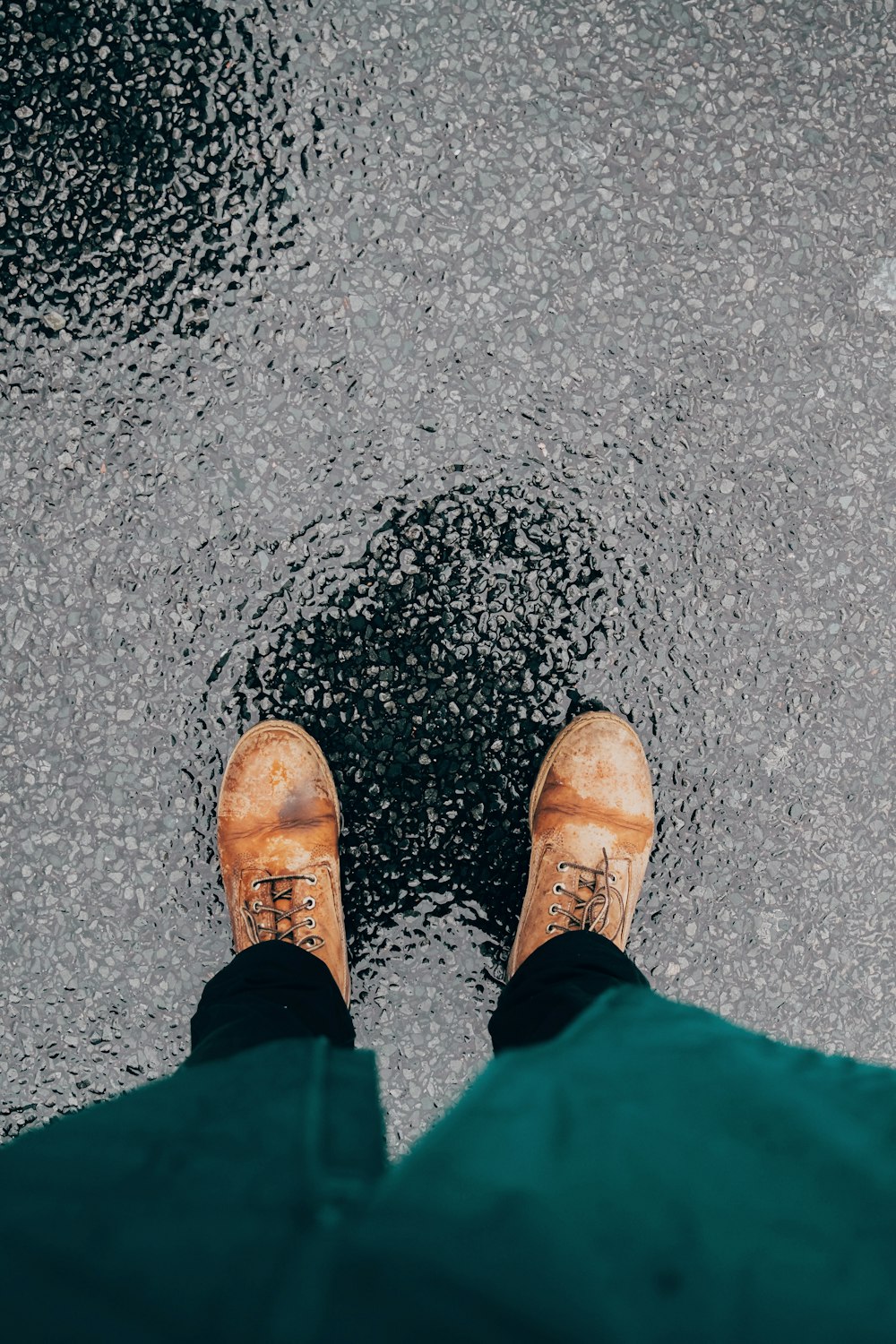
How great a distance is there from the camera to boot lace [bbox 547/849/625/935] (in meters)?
1.88

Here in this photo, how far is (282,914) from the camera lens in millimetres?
1872

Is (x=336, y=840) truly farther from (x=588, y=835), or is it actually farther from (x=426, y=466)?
(x=426, y=466)

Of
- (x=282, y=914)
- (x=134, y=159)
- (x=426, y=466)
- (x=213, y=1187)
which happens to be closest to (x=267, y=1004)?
(x=282, y=914)

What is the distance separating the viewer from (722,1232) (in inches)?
40.4

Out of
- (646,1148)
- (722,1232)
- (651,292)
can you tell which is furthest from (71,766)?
(651,292)

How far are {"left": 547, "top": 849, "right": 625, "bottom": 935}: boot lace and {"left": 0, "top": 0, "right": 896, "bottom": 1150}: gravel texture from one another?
132 millimetres

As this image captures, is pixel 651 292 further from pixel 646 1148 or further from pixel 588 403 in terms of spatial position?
pixel 646 1148

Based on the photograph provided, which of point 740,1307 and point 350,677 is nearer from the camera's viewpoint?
point 740,1307

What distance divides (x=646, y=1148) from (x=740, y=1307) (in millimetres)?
206

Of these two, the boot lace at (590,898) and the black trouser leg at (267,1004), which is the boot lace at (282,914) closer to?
the black trouser leg at (267,1004)

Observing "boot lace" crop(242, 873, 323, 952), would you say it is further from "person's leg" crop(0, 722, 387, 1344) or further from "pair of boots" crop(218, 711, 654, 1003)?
"person's leg" crop(0, 722, 387, 1344)

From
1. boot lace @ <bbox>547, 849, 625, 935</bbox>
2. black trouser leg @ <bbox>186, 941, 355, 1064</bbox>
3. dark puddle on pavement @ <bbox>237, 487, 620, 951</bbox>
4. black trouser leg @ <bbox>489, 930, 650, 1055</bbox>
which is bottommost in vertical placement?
black trouser leg @ <bbox>186, 941, 355, 1064</bbox>

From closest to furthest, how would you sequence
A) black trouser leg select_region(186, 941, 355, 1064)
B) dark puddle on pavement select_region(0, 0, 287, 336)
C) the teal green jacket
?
the teal green jacket, black trouser leg select_region(186, 941, 355, 1064), dark puddle on pavement select_region(0, 0, 287, 336)

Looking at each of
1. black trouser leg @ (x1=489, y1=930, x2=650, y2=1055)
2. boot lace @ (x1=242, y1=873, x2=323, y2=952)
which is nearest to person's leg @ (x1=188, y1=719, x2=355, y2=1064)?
boot lace @ (x1=242, y1=873, x2=323, y2=952)
